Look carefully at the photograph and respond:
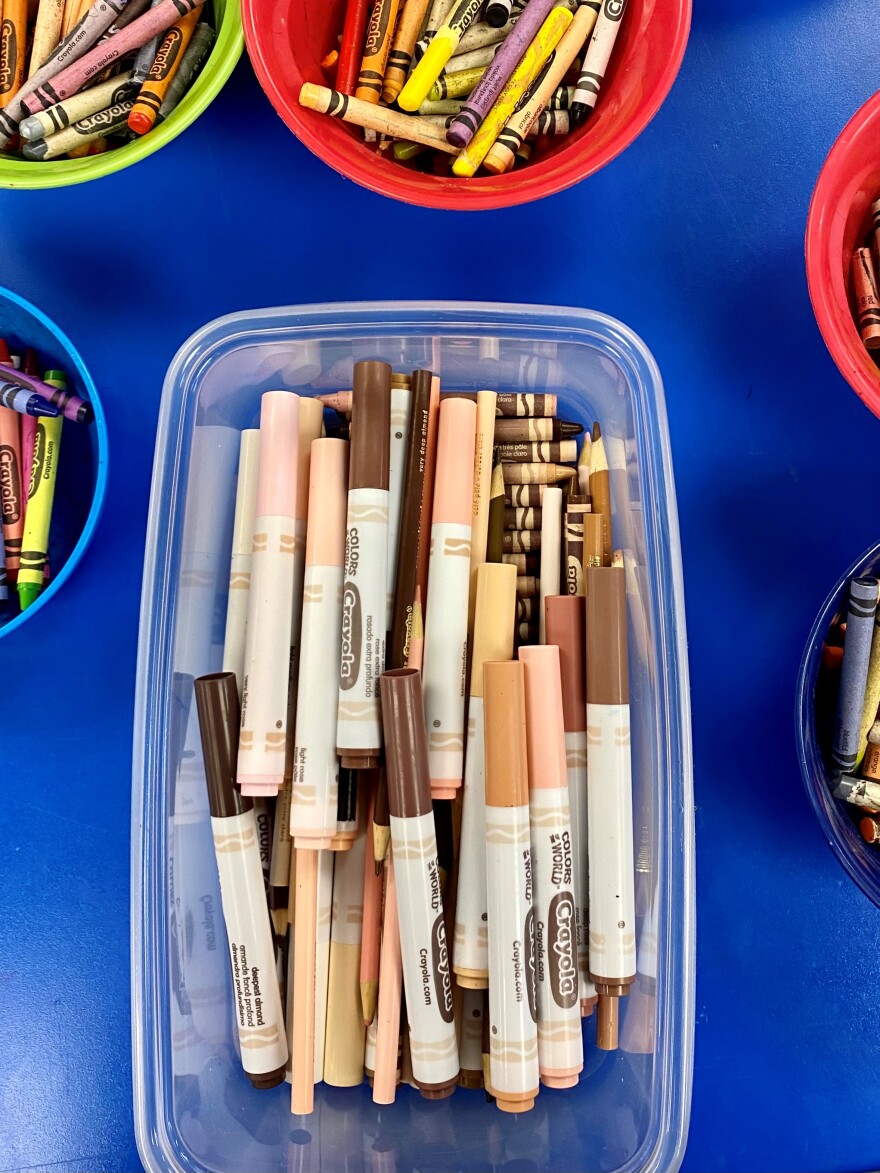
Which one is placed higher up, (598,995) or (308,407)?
(308,407)

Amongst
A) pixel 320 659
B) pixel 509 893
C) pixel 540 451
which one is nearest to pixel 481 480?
pixel 540 451

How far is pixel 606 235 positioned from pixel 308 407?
0.28m

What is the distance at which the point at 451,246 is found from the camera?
693 mm

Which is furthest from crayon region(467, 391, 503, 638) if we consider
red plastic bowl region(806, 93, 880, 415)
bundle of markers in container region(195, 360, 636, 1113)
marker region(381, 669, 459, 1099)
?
red plastic bowl region(806, 93, 880, 415)

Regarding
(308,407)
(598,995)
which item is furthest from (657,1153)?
(308,407)

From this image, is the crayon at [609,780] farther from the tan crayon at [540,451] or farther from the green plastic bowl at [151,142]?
the green plastic bowl at [151,142]

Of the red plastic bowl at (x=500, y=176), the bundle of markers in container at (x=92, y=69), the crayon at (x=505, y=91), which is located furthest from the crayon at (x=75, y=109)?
the crayon at (x=505, y=91)

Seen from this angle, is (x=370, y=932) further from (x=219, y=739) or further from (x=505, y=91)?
(x=505, y=91)

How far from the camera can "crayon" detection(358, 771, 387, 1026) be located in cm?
58

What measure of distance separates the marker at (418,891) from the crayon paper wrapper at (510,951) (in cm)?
3

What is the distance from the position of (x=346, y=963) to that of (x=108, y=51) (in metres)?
0.63

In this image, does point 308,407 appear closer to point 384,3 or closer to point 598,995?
point 384,3

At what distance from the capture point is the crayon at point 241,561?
0.60m

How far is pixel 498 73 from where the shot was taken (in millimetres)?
590
